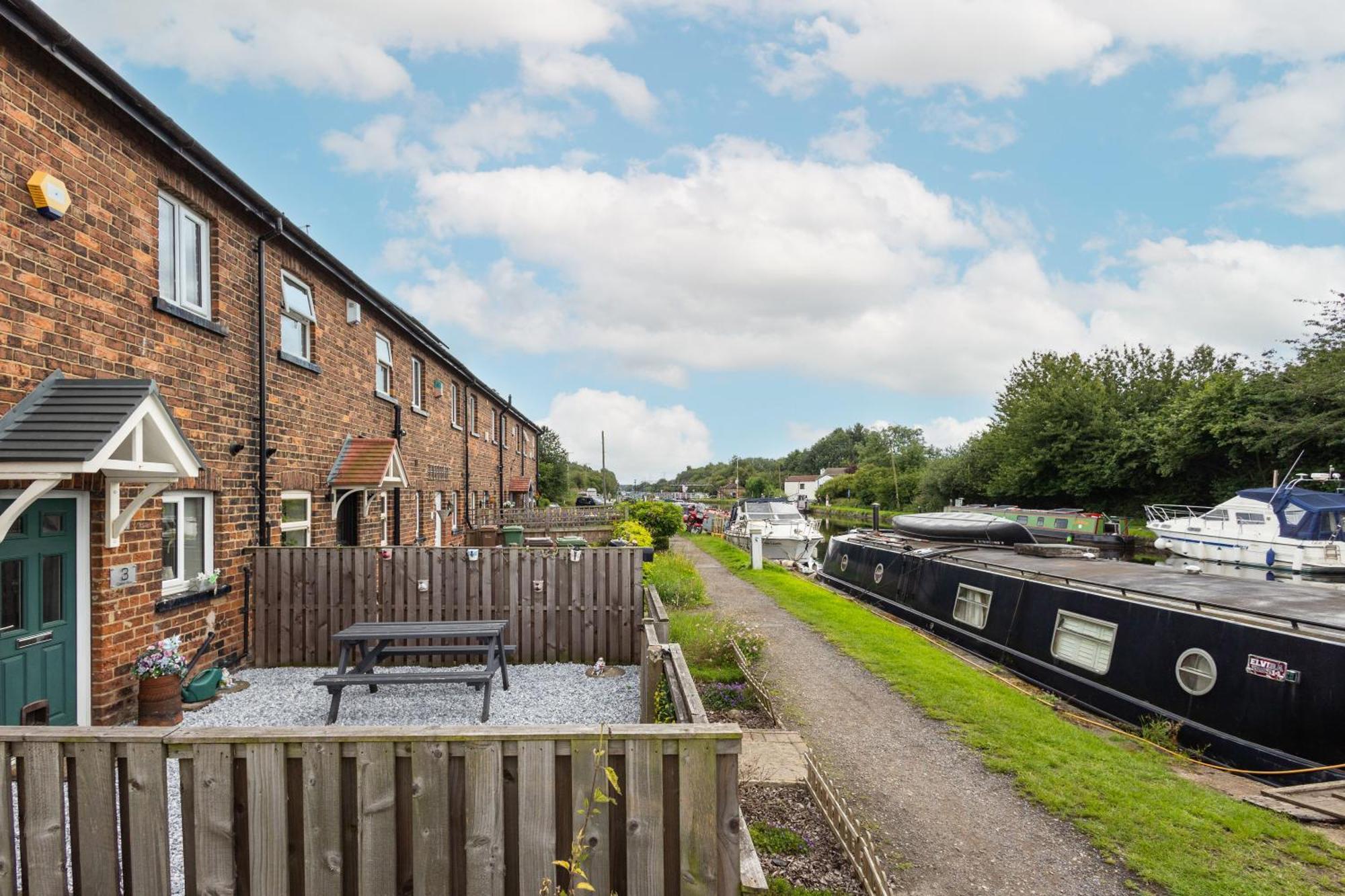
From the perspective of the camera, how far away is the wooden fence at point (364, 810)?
8.70ft

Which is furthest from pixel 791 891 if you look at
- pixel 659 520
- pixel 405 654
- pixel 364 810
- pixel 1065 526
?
pixel 1065 526

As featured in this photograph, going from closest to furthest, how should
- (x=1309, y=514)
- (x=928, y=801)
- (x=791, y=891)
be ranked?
(x=791, y=891)
(x=928, y=801)
(x=1309, y=514)

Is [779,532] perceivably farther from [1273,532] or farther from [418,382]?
[418,382]

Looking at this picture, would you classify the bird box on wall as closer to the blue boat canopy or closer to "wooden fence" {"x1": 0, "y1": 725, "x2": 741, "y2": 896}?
"wooden fence" {"x1": 0, "y1": 725, "x2": 741, "y2": 896}

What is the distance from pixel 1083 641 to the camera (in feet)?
31.3

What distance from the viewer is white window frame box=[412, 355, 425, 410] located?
14.8m

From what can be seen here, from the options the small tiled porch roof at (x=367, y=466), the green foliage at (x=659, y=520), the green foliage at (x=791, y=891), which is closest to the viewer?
the green foliage at (x=791, y=891)

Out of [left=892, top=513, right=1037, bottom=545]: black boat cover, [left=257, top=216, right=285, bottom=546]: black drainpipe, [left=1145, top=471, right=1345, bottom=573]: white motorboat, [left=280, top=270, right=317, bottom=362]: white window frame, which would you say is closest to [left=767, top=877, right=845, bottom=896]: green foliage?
[left=257, top=216, right=285, bottom=546]: black drainpipe

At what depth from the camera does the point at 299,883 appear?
8.95 feet

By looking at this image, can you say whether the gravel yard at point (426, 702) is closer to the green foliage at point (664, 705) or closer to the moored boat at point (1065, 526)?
the green foliage at point (664, 705)

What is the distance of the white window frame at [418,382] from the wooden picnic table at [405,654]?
7994 mm

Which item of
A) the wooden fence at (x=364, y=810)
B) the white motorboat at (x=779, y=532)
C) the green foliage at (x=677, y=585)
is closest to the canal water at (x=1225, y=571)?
the green foliage at (x=677, y=585)

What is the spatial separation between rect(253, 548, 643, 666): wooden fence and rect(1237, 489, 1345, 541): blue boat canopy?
53.5 ft

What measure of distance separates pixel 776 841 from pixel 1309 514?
59.2ft
